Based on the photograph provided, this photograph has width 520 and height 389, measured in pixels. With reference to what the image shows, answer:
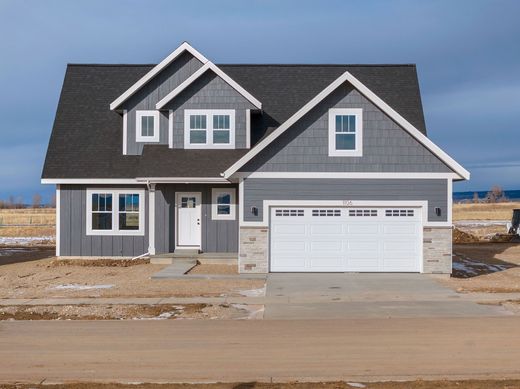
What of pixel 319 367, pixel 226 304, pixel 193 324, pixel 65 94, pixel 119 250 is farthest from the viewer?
pixel 65 94

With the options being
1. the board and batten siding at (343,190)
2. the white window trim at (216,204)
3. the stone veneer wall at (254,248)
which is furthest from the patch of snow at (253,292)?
the white window trim at (216,204)

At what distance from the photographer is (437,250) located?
21.0m

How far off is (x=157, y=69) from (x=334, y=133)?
8.02 meters

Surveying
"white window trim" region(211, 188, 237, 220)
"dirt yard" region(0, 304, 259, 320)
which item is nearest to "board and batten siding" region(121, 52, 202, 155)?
"white window trim" region(211, 188, 237, 220)

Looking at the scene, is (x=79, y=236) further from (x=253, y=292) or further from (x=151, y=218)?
(x=253, y=292)

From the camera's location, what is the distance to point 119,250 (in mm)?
25156

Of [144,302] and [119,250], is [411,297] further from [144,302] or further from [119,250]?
[119,250]

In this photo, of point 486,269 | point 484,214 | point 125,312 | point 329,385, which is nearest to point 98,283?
point 125,312

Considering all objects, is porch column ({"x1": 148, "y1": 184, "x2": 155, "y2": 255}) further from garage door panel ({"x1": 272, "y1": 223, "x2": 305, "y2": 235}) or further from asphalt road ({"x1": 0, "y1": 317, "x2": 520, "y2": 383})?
asphalt road ({"x1": 0, "y1": 317, "x2": 520, "y2": 383})

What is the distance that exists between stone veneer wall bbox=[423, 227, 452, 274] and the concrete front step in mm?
6655

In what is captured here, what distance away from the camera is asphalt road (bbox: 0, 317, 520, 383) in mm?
9242

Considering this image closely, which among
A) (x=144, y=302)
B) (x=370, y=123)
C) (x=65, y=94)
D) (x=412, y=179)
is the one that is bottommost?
(x=144, y=302)

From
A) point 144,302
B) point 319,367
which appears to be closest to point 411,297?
point 144,302

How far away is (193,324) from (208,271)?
8766mm
